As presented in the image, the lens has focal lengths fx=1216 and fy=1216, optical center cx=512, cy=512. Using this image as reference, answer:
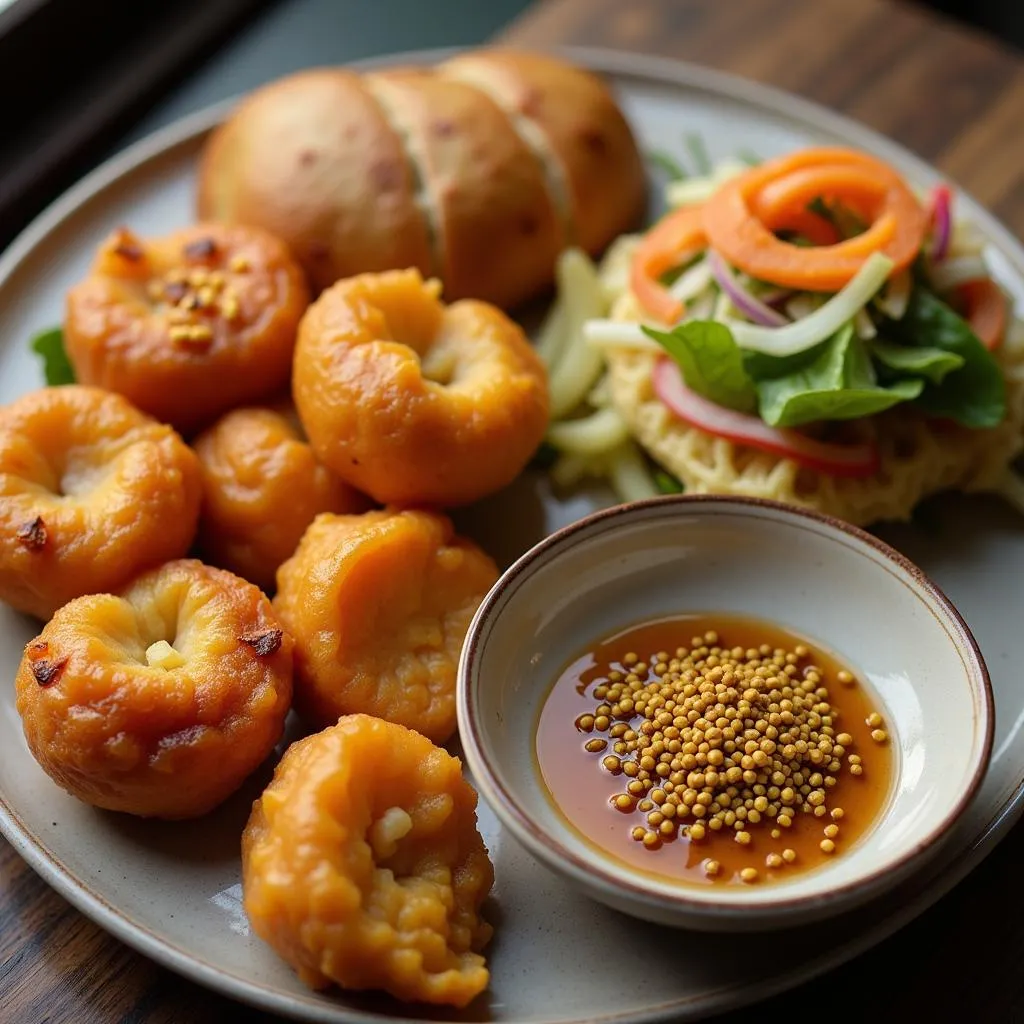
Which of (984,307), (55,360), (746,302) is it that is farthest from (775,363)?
(55,360)

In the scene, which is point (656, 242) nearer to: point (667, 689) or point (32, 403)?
point (667, 689)

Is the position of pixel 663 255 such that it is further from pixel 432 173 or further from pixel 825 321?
pixel 432 173

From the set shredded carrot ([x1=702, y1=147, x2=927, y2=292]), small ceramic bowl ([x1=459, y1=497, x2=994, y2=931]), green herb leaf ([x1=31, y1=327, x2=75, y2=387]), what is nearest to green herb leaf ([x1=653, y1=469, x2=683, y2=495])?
small ceramic bowl ([x1=459, y1=497, x2=994, y2=931])

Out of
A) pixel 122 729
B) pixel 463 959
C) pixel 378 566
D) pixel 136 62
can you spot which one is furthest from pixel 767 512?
pixel 136 62

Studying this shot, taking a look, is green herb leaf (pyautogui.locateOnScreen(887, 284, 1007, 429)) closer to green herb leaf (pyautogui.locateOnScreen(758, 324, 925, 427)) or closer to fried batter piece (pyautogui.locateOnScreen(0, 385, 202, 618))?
green herb leaf (pyautogui.locateOnScreen(758, 324, 925, 427))

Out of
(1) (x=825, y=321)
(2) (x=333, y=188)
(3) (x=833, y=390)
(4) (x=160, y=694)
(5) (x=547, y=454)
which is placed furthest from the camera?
(2) (x=333, y=188)

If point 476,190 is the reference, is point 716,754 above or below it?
below

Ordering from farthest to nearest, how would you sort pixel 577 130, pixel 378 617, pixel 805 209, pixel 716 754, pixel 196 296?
pixel 577 130, pixel 805 209, pixel 196 296, pixel 378 617, pixel 716 754
